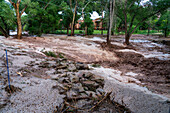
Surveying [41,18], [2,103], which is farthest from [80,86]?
[41,18]

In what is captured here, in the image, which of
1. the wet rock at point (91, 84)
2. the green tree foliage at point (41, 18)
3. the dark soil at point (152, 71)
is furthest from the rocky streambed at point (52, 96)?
the green tree foliage at point (41, 18)

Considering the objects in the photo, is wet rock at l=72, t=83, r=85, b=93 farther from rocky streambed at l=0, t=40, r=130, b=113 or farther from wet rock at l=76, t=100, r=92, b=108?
wet rock at l=76, t=100, r=92, b=108

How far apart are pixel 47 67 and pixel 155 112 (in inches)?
108

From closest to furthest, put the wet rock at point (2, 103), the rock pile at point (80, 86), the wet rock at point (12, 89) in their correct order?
the wet rock at point (2, 103) < the wet rock at point (12, 89) < the rock pile at point (80, 86)

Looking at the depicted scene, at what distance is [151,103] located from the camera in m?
1.93

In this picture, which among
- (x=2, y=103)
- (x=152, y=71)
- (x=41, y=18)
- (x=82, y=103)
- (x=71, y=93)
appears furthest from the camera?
(x=41, y=18)

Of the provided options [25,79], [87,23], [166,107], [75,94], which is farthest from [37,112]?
[87,23]

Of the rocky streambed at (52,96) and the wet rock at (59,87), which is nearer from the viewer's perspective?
the rocky streambed at (52,96)

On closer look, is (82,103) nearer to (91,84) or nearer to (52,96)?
(52,96)

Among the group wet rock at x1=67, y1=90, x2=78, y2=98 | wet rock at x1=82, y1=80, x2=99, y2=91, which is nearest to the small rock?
wet rock at x1=67, y1=90, x2=78, y2=98

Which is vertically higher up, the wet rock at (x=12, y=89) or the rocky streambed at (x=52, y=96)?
the wet rock at (x=12, y=89)

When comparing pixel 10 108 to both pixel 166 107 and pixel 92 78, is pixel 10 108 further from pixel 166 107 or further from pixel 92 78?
pixel 166 107

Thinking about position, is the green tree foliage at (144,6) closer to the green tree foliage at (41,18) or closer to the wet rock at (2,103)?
the green tree foliage at (41,18)

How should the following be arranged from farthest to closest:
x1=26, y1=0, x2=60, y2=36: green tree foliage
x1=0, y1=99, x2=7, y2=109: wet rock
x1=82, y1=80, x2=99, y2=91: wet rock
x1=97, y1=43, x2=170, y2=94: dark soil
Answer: x1=26, y1=0, x2=60, y2=36: green tree foliage → x1=97, y1=43, x2=170, y2=94: dark soil → x1=82, y1=80, x2=99, y2=91: wet rock → x1=0, y1=99, x2=7, y2=109: wet rock
